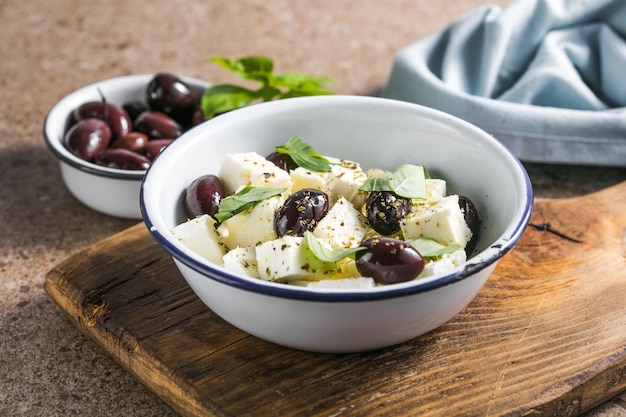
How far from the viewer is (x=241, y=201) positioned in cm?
141

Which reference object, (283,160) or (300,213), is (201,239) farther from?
(283,160)

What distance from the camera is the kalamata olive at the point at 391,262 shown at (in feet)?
3.98

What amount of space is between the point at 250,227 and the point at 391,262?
0.29 m

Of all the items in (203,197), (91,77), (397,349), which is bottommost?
(91,77)

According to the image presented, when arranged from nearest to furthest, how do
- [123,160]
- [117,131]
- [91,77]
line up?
[123,160] → [117,131] → [91,77]

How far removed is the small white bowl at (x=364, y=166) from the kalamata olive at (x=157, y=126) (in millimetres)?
427

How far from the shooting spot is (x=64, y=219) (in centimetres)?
191

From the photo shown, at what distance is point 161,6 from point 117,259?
5.19ft

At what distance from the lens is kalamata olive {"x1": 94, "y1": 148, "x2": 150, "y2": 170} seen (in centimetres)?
184

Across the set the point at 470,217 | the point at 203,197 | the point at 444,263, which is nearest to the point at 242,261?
the point at 203,197

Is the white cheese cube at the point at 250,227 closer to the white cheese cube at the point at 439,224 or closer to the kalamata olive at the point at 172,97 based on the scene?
the white cheese cube at the point at 439,224

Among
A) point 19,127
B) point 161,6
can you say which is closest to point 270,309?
point 19,127

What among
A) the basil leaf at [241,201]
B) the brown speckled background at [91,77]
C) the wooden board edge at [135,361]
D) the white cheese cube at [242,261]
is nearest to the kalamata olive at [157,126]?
the brown speckled background at [91,77]

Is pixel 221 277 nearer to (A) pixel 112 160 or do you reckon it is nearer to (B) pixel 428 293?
(B) pixel 428 293
